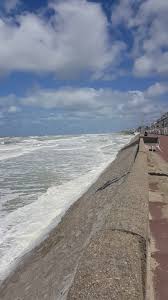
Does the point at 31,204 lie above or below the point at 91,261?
below

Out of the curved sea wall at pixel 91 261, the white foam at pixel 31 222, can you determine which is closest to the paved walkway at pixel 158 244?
the curved sea wall at pixel 91 261

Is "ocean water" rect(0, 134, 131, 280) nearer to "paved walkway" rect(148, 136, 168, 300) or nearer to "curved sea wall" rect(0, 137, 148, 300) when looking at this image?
"curved sea wall" rect(0, 137, 148, 300)

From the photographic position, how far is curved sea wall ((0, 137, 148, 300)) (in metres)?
4.50

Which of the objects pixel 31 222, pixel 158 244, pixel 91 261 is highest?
pixel 91 261

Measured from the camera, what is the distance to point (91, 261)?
513 centimetres

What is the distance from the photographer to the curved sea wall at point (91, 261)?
Result: 450 cm

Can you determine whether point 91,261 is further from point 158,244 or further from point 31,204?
point 31,204

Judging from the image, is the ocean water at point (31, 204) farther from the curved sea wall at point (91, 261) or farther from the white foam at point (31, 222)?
the curved sea wall at point (91, 261)

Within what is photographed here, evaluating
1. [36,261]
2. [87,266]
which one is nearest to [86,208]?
[36,261]

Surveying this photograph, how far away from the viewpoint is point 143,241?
6297 millimetres

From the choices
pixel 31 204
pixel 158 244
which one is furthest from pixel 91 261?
pixel 31 204

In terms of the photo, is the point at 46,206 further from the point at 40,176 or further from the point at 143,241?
the point at 40,176

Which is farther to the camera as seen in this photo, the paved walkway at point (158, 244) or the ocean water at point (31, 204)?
the ocean water at point (31, 204)

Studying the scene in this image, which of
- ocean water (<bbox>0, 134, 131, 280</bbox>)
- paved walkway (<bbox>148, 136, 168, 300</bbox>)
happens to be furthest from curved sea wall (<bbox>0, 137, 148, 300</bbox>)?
ocean water (<bbox>0, 134, 131, 280</bbox>)
